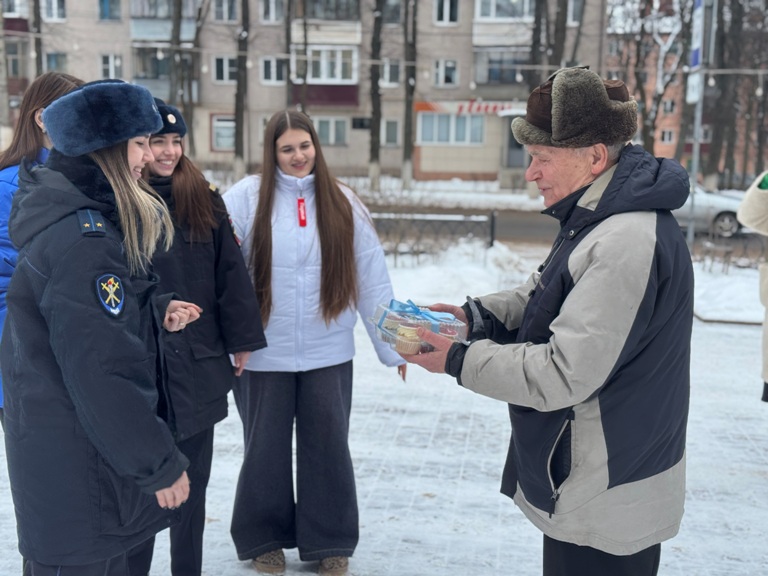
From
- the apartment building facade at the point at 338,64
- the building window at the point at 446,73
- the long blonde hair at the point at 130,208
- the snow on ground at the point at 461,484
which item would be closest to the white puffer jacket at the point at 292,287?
the snow on ground at the point at 461,484

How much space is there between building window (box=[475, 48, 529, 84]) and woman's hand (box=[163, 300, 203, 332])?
3442cm

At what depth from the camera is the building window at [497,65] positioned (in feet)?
116

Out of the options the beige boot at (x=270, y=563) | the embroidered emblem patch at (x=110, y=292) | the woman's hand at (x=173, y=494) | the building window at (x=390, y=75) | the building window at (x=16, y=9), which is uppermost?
the building window at (x=16, y=9)

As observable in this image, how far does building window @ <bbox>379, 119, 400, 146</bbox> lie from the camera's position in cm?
3797

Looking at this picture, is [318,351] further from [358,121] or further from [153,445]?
[358,121]

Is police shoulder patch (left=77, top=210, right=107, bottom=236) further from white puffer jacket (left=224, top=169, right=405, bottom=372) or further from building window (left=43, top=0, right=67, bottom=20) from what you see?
building window (left=43, top=0, right=67, bottom=20)

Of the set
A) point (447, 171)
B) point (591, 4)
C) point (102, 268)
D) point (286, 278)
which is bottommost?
point (447, 171)

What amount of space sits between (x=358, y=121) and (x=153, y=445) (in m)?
36.4

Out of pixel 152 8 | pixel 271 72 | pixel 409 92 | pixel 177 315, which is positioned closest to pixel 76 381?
pixel 177 315

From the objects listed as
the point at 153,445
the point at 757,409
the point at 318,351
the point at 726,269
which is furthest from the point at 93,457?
the point at 726,269

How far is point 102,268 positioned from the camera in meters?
2.13

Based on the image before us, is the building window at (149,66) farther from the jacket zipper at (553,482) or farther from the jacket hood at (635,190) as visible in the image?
the jacket zipper at (553,482)

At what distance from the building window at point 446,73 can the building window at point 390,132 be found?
268 centimetres

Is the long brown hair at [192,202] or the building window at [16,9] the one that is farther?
the building window at [16,9]
